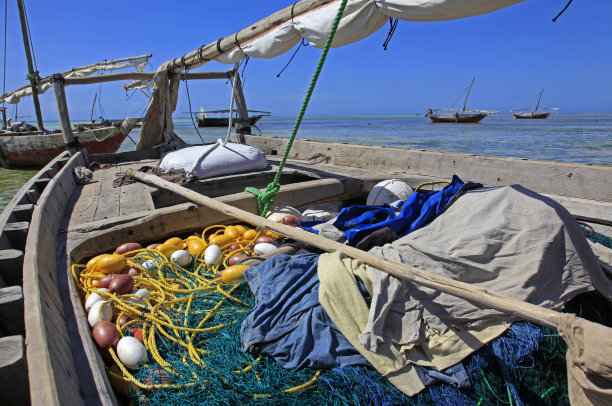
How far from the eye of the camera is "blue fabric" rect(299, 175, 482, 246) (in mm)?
2875

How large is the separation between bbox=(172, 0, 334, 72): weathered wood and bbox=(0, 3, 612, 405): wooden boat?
0.04 m

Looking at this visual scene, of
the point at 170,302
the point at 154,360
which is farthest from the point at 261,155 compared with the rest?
the point at 154,360

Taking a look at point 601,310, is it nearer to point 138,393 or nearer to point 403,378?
point 403,378

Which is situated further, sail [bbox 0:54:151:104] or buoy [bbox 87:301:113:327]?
sail [bbox 0:54:151:104]

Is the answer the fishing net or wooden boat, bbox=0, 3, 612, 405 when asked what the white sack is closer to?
wooden boat, bbox=0, 3, 612, 405

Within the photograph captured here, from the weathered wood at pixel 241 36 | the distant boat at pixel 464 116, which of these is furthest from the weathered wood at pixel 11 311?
the distant boat at pixel 464 116

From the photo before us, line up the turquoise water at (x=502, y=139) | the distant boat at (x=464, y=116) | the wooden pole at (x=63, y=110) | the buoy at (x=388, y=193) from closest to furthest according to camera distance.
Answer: the buoy at (x=388, y=193) → the wooden pole at (x=63, y=110) → the turquoise water at (x=502, y=139) → the distant boat at (x=464, y=116)

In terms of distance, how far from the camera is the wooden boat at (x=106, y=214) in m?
1.46

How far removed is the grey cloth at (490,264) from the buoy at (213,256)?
1389 millimetres

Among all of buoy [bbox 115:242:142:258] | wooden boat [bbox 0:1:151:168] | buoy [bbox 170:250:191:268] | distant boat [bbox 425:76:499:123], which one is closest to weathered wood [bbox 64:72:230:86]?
buoy [bbox 115:242:142:258]

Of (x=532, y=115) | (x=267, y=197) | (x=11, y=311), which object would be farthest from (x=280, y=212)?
(x=532, y=115)

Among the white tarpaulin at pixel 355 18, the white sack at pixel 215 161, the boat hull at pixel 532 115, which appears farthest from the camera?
the boat hull at pixel 532 115

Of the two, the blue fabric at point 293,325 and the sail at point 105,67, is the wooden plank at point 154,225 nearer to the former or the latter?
the blue fabric at point 293,325

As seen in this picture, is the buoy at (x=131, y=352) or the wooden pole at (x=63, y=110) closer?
the buoy at (x=131, y=352)
